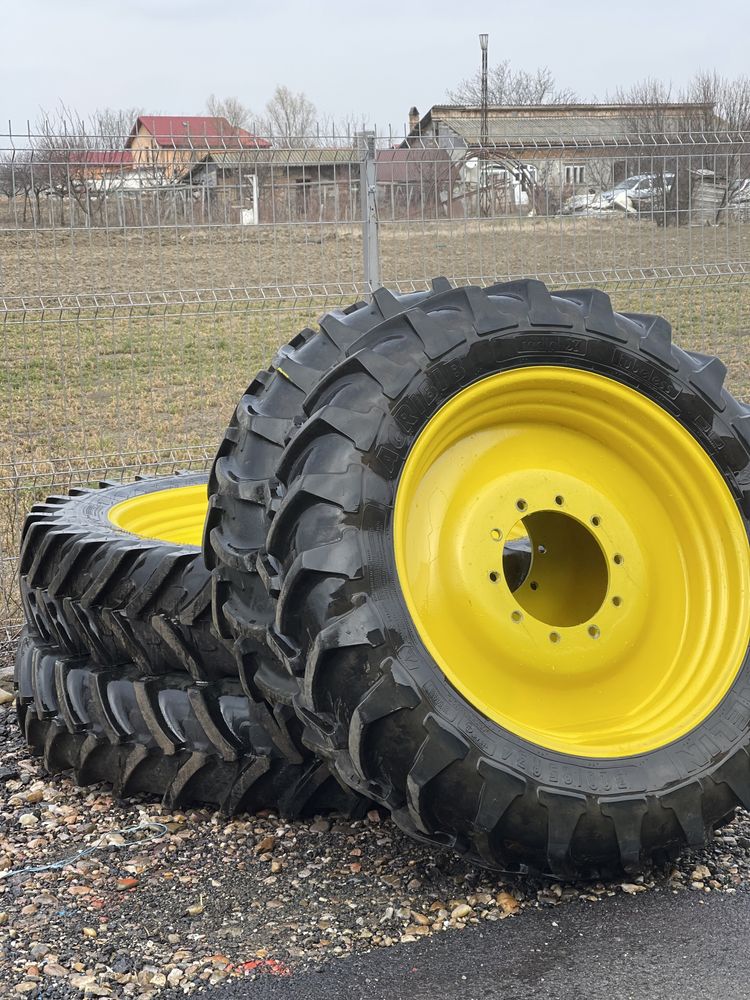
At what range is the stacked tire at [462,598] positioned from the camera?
2779 mm

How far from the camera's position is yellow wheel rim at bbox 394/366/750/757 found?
3078 millimetres

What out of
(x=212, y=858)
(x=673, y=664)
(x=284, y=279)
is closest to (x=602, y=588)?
(x=673, y=664)

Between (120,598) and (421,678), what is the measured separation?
4.54ft

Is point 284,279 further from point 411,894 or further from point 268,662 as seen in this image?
point 411,894

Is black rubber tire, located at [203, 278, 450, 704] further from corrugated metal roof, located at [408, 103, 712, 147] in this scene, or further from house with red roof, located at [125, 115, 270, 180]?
corrugated metal roof, located at [408, 103, 712, 147]

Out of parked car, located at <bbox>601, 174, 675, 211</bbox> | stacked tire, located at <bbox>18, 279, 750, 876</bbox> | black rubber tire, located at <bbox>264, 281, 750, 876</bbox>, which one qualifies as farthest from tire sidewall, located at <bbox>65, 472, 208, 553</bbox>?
parked car, located at <bbox>601, 174, 675, 211</bbox>

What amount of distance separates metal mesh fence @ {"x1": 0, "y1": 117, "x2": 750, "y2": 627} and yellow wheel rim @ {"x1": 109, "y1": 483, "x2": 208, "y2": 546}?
1.09m

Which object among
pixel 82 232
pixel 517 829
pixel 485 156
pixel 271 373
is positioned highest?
pixel 485 156

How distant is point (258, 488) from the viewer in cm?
318

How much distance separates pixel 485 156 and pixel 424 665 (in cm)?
502

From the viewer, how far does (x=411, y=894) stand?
296 centimetres

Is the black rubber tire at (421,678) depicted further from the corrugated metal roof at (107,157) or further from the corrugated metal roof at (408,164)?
the corrugated metal roof at (408,164)

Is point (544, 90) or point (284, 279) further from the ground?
point (544, 90)

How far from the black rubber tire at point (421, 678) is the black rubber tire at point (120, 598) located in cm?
66
